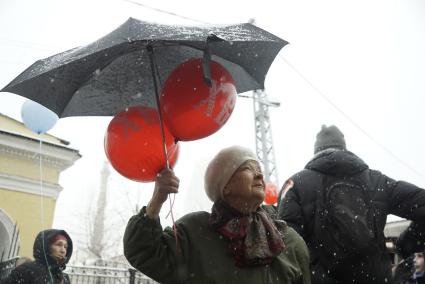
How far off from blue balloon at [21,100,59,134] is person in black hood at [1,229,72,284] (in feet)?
6.98

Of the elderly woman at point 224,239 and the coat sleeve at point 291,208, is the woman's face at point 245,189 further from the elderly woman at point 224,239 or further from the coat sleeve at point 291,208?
the coat sleeve at point 291,208

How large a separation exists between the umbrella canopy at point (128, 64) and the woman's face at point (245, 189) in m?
0.69

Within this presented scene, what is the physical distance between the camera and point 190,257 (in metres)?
2.00

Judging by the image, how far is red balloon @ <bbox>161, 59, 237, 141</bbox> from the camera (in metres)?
2.28

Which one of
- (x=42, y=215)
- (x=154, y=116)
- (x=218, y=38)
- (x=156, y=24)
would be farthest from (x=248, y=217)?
(x=42, y=215)

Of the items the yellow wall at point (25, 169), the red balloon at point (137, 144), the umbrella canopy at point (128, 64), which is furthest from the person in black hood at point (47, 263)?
the yellow wall at point (25, 169)

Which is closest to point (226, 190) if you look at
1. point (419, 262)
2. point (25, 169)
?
point (419, 262)

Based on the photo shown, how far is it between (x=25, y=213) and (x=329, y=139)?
446 inches

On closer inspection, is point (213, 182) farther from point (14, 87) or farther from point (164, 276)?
point (14, 87)

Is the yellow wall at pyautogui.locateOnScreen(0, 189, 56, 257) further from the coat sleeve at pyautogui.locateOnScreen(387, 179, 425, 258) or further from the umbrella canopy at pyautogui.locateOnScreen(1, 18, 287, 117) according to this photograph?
the coat sleeve at pyautogui.locateOnScreen(387, 179, 425, 258)

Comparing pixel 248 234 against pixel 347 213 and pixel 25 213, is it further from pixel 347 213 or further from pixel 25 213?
pixel 25 213

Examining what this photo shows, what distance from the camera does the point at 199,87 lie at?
2.30 meters

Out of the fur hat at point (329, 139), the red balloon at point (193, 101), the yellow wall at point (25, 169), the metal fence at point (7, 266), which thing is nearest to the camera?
the red balloon at point (193, 101)

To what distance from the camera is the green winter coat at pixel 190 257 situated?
187 cm
